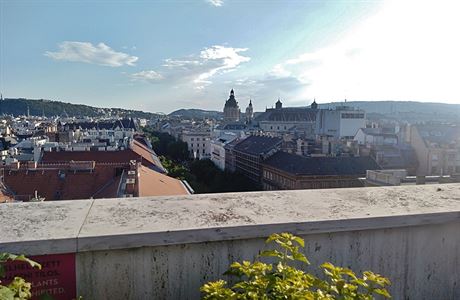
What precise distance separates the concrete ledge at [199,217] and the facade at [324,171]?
1490 inches

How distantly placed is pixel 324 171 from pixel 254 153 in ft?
48.0

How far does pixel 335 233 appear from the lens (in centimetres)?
285

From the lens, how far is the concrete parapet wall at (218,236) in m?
2.46

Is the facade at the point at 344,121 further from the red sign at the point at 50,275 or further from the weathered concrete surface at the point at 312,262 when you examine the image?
the red sign at the point at 50,275

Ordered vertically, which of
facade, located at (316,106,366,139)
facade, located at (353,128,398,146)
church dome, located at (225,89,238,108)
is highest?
church dome, located at (225,89,238,108)

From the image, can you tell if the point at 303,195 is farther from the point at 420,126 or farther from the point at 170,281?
the point at 420,126

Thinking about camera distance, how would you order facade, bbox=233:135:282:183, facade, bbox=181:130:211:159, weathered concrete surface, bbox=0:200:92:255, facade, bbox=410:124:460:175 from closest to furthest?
weathered concrete surface, bbox=0:200:92:255 → facade, bbox=410:124:460:175 → facade, bbox=233:135:282:183 → facade, bbox=181:130:211:159

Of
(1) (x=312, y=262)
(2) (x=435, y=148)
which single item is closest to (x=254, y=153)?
(2) (x=435, y=148)

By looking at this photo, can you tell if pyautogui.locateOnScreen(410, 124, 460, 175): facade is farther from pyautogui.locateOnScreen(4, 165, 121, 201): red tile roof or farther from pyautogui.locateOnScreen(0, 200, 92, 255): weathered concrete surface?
pyautogui.locateOnScreen(0, 200, 92, 255): weathered concrete surface

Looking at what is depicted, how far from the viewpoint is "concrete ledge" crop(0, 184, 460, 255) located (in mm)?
2402

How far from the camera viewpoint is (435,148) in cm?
4484

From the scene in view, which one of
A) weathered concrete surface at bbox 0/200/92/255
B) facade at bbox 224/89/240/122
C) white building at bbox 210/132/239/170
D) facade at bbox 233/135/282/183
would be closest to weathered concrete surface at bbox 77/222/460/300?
weathered concrete surface at bbox 0/200/92/255

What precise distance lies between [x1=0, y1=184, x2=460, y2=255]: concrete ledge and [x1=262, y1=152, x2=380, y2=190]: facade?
37.9m

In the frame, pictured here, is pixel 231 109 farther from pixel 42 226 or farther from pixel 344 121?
pixel 42 226
